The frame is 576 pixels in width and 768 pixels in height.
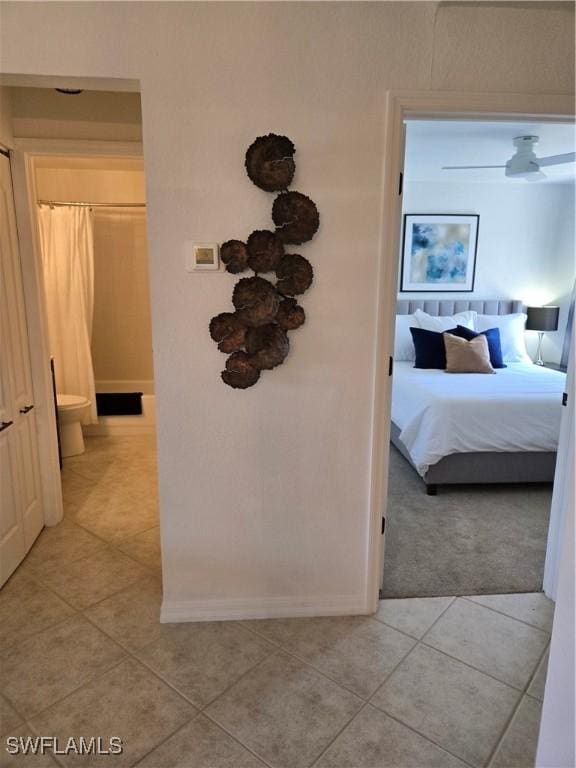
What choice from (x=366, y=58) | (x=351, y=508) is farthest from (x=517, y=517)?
(x=366, y=58)

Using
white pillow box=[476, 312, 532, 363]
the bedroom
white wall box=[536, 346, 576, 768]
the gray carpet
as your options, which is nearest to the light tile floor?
the gray carpet

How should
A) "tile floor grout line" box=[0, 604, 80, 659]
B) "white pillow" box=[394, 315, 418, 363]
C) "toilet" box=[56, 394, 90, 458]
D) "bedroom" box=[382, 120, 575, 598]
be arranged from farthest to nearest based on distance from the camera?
"white pillow" box=[394, 315, 418, 363]
"toilet" box=[56, 394, 90, 458]
"bedroom" box=[382, 120, 575, 598]
"tile floor grout line" box=[0, 604, 80, 659]

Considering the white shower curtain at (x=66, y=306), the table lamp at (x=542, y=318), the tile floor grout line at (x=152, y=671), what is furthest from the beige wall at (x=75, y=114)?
the table lamp at (x=542, y=318)

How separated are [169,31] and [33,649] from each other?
247 centimetres

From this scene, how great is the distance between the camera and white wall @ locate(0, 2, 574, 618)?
185cm

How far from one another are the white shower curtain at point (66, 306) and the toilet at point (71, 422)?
0.35 m

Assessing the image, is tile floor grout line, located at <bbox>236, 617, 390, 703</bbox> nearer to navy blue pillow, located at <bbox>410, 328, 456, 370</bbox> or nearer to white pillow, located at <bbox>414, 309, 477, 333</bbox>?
navy blue pillow, located at <bbox>410, 328, 456, 370</bbox>

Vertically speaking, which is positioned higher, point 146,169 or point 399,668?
point 146,169

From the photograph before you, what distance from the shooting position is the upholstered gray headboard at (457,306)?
5520mm

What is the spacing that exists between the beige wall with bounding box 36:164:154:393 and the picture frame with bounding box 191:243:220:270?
3535mm

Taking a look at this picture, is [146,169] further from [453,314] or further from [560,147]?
[453,314]

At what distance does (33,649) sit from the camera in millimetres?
2082

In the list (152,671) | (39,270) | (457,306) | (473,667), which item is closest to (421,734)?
(473,667)

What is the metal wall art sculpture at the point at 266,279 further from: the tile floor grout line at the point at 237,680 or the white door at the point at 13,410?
the white door at the point at 13,410
